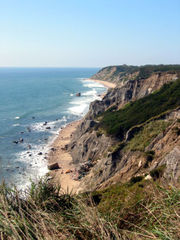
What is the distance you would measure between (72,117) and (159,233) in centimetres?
7384

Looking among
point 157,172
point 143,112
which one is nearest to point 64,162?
point 143,112

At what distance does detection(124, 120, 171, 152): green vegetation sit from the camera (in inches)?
1178

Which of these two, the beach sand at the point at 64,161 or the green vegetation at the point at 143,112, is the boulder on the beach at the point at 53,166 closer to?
the beach sand at the point at 64,161

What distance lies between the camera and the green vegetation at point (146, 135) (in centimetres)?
2991

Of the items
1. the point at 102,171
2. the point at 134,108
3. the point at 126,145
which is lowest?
the point at 102,171

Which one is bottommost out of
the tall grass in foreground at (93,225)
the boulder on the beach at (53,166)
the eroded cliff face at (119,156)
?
the boulder on the beach at (53,166)

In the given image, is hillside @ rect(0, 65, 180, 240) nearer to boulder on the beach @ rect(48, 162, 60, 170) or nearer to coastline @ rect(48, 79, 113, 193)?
coastline @ rect(48, 79, 113, 193)

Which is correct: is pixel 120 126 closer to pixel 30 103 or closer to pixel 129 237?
pixel 129 237

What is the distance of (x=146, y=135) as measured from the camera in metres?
32.1

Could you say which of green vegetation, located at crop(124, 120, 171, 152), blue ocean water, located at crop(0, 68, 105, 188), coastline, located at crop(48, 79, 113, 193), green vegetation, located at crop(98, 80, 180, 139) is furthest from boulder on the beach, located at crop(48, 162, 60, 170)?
green vegetation, located at crop(124, 120, 171, 152)

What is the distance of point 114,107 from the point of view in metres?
58.4

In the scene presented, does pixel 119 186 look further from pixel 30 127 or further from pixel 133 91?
pixel 30 127

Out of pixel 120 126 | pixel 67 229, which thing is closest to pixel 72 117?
pixel 120 126

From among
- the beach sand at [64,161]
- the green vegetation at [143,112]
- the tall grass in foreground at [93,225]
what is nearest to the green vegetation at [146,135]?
the green vegetation at [143,112]
